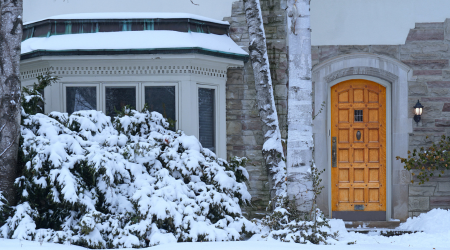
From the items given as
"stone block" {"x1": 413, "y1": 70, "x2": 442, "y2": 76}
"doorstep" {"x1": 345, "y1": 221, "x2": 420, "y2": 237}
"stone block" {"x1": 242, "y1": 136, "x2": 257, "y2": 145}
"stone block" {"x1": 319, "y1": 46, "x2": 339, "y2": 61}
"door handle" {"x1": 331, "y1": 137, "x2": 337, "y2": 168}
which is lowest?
"doorstep" {"x1": 345, "y1": 221, "x2": 420, "y2": 237}

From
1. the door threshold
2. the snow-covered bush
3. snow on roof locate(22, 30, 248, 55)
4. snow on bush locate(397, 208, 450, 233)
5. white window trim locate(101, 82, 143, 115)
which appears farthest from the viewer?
the door threshold

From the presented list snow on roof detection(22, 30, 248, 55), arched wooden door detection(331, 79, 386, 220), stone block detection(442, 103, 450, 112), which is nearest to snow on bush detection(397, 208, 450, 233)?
arched wooden door detection(331, 79, 386, 220)

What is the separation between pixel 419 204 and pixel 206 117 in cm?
386

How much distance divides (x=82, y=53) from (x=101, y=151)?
2.22m

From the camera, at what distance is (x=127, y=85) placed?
6.52 meters

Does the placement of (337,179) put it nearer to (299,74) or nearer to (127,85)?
(299,74)

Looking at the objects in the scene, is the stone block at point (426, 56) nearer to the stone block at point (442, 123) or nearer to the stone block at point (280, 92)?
the stone block at point (442, 123)

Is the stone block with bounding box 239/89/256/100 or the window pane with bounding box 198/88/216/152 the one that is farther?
the stone block with bounding box 239/89/256/100

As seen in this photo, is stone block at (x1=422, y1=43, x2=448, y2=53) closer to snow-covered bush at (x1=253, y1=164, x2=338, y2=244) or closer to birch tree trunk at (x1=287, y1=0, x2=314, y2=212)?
birch tree trunk at (x1=287, y1=0, x2=314, y2=212)

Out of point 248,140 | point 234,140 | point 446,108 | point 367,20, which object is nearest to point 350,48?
point 367,20

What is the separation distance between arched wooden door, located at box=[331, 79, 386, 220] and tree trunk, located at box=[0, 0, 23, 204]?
501 centimetres

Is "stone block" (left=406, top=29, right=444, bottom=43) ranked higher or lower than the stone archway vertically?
higher

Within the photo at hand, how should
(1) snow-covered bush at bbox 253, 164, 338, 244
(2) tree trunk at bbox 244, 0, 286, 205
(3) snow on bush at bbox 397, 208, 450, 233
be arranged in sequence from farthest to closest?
1. (3) snow on bush at bbox 397, 208, 450, 233
2. (2) tree trunk at bbox 244, 0, 286, 205
3. (1) snow-covered bush at bbox 253, 164, 338, 244

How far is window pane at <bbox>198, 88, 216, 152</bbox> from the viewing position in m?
6.71
